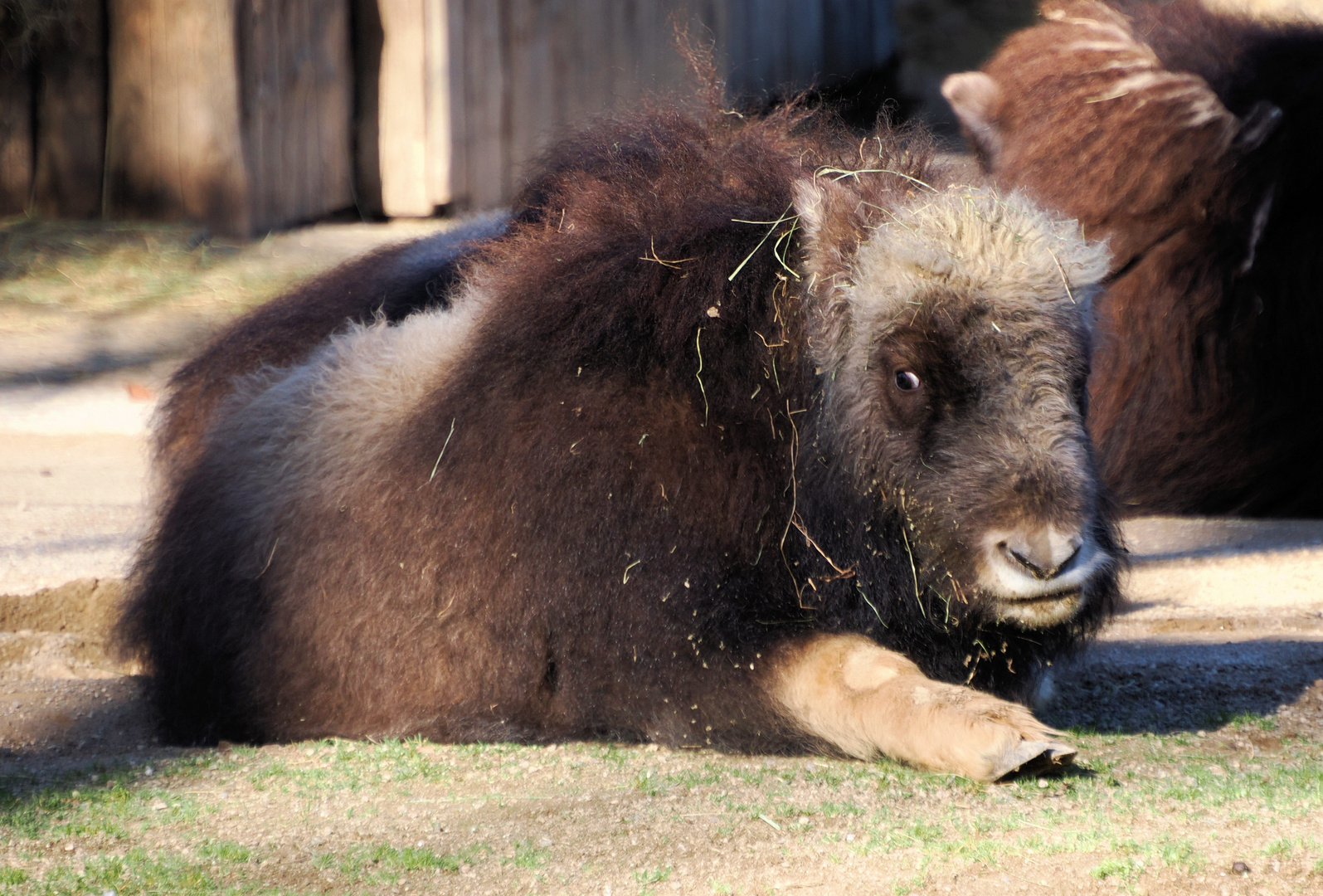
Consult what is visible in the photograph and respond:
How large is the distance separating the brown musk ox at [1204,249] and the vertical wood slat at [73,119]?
206 inches

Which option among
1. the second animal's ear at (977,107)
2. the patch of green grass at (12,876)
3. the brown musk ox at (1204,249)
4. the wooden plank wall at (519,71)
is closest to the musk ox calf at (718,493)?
the patch of green grass at (12,876)

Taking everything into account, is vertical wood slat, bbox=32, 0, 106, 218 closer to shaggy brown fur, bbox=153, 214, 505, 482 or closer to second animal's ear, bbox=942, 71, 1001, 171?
shaggy brown fur, bbox=153, 214, 505, 482

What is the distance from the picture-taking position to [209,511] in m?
3.57

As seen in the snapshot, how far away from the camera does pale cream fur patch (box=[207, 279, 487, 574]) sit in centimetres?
338

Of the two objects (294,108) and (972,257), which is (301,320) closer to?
(972,257)

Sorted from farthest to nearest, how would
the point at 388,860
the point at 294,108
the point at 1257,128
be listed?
the point at 294,108 → the point at 1257,128 → the point at 388,860

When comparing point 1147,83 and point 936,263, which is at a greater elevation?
point 1147,83

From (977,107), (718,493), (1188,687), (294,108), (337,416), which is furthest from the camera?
(294,108)

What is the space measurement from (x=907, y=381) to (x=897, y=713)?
2.21 ft

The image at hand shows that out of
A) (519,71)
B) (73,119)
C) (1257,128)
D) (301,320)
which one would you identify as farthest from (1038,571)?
(519,71)

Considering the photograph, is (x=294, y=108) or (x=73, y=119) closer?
(x=73, y=119)

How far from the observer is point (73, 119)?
329 inches

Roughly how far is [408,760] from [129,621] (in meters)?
1.14

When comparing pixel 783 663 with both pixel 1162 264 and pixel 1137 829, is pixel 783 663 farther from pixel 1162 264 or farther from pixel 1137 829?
pixel 1162 264
